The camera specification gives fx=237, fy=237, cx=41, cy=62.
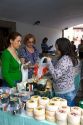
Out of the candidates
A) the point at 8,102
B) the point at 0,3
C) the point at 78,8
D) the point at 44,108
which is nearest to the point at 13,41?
the point at 8,102

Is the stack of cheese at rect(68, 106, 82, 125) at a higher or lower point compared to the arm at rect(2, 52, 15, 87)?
lower

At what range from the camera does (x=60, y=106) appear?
68.6 inches

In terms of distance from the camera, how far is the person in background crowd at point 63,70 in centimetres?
215

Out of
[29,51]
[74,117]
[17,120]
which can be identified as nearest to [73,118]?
[74,117]

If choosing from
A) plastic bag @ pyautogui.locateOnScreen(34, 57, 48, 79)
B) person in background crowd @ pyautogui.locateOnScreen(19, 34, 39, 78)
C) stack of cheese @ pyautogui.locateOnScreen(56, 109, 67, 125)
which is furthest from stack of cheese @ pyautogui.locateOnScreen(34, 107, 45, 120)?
person in background crowd @ pyautogui.locateOnScreen(19, 34, 39, 78)

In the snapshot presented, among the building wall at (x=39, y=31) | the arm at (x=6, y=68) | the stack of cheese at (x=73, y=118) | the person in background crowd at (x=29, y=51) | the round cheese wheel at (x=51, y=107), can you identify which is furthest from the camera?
the building wall at (x=39, y=31)

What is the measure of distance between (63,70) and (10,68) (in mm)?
586

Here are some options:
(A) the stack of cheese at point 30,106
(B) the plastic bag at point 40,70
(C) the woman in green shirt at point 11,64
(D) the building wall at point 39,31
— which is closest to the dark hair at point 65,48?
(B) the plastic bag at point 40,70

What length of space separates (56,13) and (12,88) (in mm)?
6568

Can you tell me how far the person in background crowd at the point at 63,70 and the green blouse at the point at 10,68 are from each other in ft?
1.32

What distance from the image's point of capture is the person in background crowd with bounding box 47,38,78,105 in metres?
2.15

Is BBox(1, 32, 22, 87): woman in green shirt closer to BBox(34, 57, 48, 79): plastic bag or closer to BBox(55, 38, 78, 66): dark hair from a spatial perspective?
BBox(34, 57, 48, 79): plastic bag

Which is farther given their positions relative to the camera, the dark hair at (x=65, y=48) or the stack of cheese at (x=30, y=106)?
the dark hair at (x=65, y=48)

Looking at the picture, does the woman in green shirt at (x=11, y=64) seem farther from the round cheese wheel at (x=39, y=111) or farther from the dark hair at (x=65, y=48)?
the round cheese wheel at (x=39, y=111)
